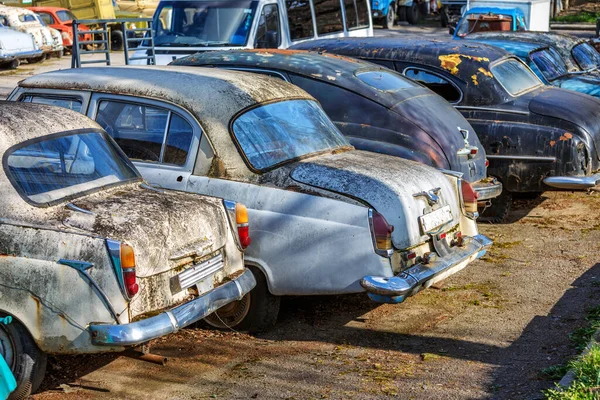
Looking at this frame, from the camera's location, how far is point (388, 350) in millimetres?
5820

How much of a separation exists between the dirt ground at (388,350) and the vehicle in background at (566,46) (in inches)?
210

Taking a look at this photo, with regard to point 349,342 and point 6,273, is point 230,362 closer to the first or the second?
point 349,342

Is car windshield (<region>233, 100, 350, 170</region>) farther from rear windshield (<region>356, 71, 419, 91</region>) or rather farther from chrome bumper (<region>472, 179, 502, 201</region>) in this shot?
chrome bumper (<region>472, 179, 502, 201</region>)

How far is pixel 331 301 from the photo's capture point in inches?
A: 270

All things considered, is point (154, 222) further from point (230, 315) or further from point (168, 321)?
point (230, 315)

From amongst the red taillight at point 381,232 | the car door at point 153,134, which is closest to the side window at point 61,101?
the car door at point 153,134

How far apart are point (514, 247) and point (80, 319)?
4885 millimetres

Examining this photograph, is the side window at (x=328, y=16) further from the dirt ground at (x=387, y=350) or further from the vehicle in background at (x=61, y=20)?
the vehicle in background at (x=61, y=20)

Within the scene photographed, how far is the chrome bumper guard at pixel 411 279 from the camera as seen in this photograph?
562 cm


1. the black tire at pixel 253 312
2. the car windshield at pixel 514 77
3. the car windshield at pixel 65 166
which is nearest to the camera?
the car windshield at pixel 65 166

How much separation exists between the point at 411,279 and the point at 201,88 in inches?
82.5

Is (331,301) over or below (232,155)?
below

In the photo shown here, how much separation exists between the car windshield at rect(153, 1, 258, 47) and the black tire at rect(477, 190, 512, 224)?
15.8 ft

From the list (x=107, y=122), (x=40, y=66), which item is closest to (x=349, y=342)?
(x=107, y=122)
